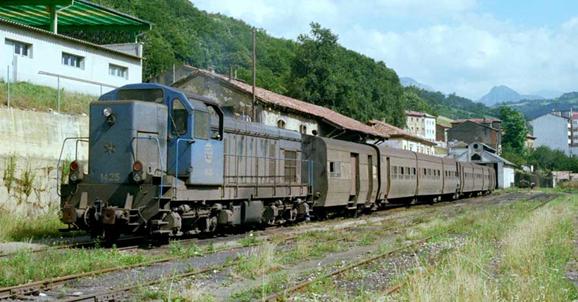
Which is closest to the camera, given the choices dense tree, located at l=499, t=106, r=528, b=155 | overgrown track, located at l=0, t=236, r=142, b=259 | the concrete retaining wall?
overgrown track, located at l=0, t=236, r=142, b=259

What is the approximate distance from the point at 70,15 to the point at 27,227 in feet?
75.6

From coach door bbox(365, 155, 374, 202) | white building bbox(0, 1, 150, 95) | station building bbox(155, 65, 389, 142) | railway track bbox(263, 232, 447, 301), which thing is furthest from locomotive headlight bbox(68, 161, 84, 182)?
station building bbox(155, 65, 389, 142)

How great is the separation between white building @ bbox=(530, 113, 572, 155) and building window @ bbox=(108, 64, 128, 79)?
517ft

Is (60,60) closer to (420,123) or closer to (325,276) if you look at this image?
(325,276)

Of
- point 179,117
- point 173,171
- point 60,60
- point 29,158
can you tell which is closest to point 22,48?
point 60,60

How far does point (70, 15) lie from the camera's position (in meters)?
35.6

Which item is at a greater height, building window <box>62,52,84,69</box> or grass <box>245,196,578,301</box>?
building window <box>62,52,84,69</box>

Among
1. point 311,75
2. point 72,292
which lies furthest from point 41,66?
point 311,75

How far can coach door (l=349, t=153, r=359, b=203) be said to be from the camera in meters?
23.7

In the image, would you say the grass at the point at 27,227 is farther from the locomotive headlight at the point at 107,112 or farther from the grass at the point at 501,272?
the grass at the point at 501,272

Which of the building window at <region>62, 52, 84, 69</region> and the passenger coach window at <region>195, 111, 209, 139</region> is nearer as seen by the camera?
the passenger coach window at <region>195, 111, 209, 139</region>

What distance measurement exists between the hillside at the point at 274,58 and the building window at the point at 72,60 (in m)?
14.0

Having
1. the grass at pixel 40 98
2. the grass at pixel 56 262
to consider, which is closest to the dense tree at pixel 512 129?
the grass at pixel 40 98

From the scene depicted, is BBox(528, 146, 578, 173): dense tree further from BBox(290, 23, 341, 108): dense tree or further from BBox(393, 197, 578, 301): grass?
BBox(393, 197, 578, 301): grass
